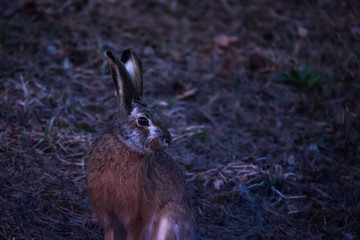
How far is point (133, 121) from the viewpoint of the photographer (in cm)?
356

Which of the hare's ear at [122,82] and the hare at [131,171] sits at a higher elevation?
the hare's ear at [122,82]

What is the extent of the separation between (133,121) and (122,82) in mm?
304

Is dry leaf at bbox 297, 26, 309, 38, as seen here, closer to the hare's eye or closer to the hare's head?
the hare's head

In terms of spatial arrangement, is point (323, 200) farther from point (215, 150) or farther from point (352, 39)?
point (352, 39)

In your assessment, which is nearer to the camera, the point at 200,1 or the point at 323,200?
the point at 323,200

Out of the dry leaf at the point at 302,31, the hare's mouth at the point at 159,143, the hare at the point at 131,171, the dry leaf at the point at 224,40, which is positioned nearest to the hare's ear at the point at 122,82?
the hare at the point at 131,171

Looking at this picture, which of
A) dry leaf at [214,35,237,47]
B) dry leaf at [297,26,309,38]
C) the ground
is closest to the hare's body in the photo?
the ground

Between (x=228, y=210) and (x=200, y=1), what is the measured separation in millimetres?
4648

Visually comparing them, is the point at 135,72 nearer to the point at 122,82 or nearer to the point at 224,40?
the point at 122,82

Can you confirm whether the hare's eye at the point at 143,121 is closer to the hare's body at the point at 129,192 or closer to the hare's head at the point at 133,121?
the hare's head at the point at 133,121

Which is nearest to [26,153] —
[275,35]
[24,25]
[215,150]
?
[215,150]

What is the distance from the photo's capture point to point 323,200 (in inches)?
196

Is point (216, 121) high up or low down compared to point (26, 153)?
down

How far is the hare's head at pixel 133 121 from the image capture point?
11.5ft
